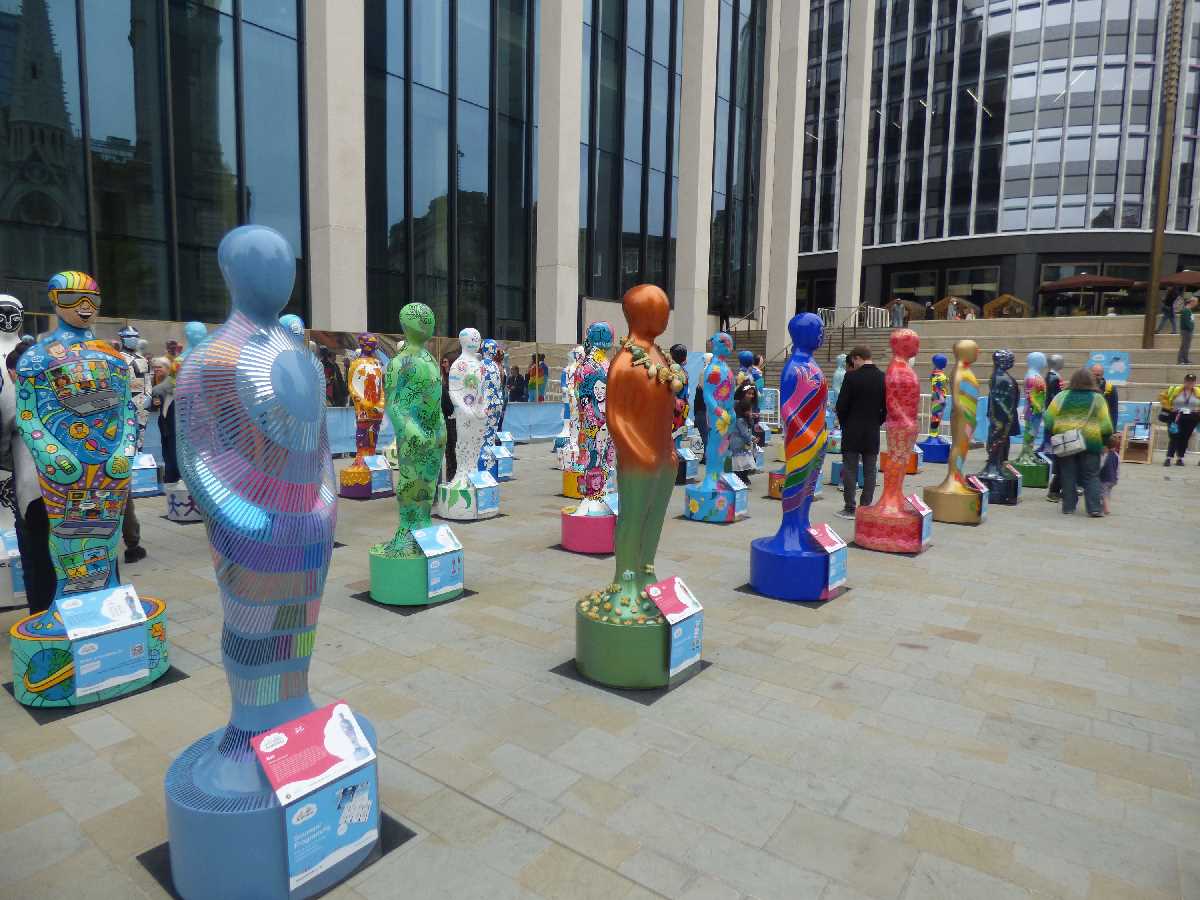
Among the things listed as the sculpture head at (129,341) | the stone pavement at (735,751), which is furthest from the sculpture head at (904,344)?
the sculpture head at (129,341)

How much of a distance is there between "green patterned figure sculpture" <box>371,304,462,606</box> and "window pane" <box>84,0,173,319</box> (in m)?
11.4

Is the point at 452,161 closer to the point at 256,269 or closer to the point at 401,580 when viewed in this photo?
the point at 401,580

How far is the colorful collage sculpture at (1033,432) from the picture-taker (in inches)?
435

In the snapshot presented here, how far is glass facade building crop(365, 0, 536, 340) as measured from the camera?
57.8ft

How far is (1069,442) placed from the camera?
896cm

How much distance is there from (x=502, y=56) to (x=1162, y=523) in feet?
59.8

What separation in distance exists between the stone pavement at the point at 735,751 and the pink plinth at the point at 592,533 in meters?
0.83

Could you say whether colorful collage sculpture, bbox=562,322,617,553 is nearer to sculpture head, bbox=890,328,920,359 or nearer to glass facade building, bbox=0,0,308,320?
sculpture head, bbox=890,328,920,359

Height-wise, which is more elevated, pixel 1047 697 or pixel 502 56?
pixel 502 56

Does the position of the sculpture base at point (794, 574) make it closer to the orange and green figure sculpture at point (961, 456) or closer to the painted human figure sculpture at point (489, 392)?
the orange and green figure sculpture at point (961, 456)

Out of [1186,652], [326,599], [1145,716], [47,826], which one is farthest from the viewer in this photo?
[326,599]

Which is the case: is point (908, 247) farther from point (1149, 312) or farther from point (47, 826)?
point (47, 826)

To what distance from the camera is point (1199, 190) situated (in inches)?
1282

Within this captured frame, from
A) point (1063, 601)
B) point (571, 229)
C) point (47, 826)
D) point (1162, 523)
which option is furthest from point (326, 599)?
point (571, 229)
